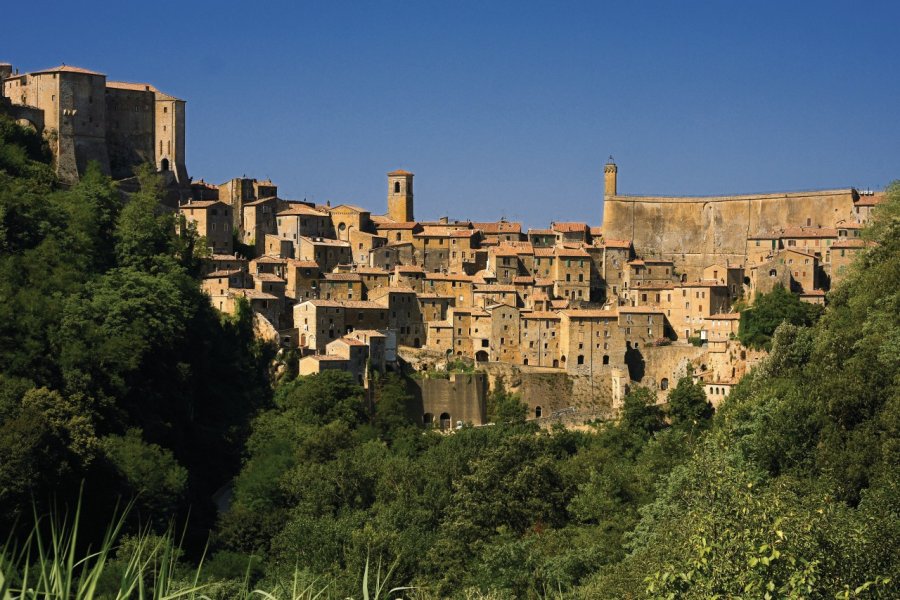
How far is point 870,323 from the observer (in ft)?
114

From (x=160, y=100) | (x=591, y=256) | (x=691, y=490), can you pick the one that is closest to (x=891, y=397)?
(x=691, y=490)

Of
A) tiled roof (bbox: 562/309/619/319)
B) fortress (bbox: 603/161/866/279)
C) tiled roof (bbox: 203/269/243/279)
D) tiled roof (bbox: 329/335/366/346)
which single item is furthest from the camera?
fortress (bbox: 603/161/866/279)

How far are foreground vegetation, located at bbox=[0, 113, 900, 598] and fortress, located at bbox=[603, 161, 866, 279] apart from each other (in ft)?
42.3

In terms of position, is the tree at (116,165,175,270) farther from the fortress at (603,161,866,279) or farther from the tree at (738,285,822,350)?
the tree at (738,285,822,350)

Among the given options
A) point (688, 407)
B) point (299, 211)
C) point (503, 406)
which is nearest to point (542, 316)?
point (503, 406)

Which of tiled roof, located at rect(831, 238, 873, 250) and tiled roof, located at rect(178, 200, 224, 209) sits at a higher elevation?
tiled roof, located at rect(178, 200, 224, 209)

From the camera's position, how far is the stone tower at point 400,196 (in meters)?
74.2

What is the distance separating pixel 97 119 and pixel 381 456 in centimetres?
2398

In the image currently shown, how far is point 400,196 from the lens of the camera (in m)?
74.6

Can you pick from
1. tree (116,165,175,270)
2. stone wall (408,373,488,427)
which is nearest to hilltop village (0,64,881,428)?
stone wall (408,373,488,427)

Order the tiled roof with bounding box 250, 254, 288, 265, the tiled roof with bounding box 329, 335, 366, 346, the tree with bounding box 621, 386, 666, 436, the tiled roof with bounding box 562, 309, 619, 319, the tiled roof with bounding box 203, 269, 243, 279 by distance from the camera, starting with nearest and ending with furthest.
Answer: the tree with bounding box 621, 386, 666, 436, the tiled roof with bounding box 329, 335, 366, 346, the tiled roof with bounding box 562, 309, 619, 319, the tiled roof with bounding box 203, 269, 243, 279, the tiled roof with bounding box 250, 254, 288, 265

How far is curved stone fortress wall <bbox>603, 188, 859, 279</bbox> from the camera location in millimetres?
67188

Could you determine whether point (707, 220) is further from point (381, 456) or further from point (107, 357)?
point (107, 357)

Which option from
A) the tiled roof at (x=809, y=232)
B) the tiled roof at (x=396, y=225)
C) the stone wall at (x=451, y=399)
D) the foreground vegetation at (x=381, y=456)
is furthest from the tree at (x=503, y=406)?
the tiled roof at (x=809, y=232)
